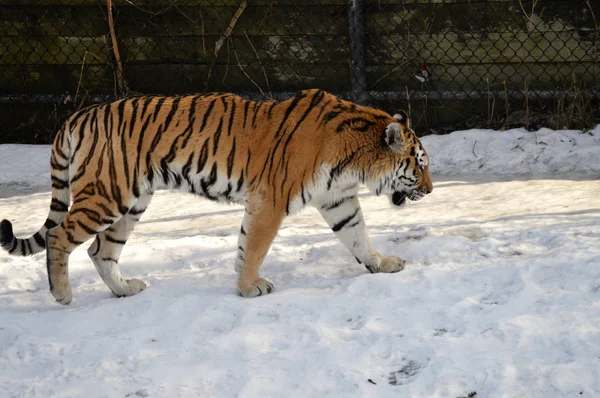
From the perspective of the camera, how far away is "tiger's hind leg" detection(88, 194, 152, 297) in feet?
14.9

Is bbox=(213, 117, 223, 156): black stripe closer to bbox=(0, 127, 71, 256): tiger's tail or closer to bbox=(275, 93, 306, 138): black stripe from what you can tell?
bbox=(275, 93, 306, 138): black stripe


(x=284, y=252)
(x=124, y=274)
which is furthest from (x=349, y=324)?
(x=124, y=274)

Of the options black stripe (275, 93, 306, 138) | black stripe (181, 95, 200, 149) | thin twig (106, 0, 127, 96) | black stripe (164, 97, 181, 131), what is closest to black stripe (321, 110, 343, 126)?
black stripe (275, 93, 306, 138)

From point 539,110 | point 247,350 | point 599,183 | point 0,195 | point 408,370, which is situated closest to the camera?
point 408,370

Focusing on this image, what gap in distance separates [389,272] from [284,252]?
728 millimetres

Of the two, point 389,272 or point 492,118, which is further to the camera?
point 492,118

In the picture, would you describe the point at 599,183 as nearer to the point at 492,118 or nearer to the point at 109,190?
the point at 492,118

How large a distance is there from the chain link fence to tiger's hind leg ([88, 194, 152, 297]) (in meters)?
3.39

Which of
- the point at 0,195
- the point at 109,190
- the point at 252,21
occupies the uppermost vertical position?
the point at 252,21

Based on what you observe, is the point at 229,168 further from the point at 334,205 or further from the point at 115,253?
the point at 115,253

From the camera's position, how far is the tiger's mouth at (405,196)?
469 cm

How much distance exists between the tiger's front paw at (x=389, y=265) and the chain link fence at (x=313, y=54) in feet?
10.7

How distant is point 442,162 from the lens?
7.21 metres

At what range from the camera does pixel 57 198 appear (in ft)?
15.0
